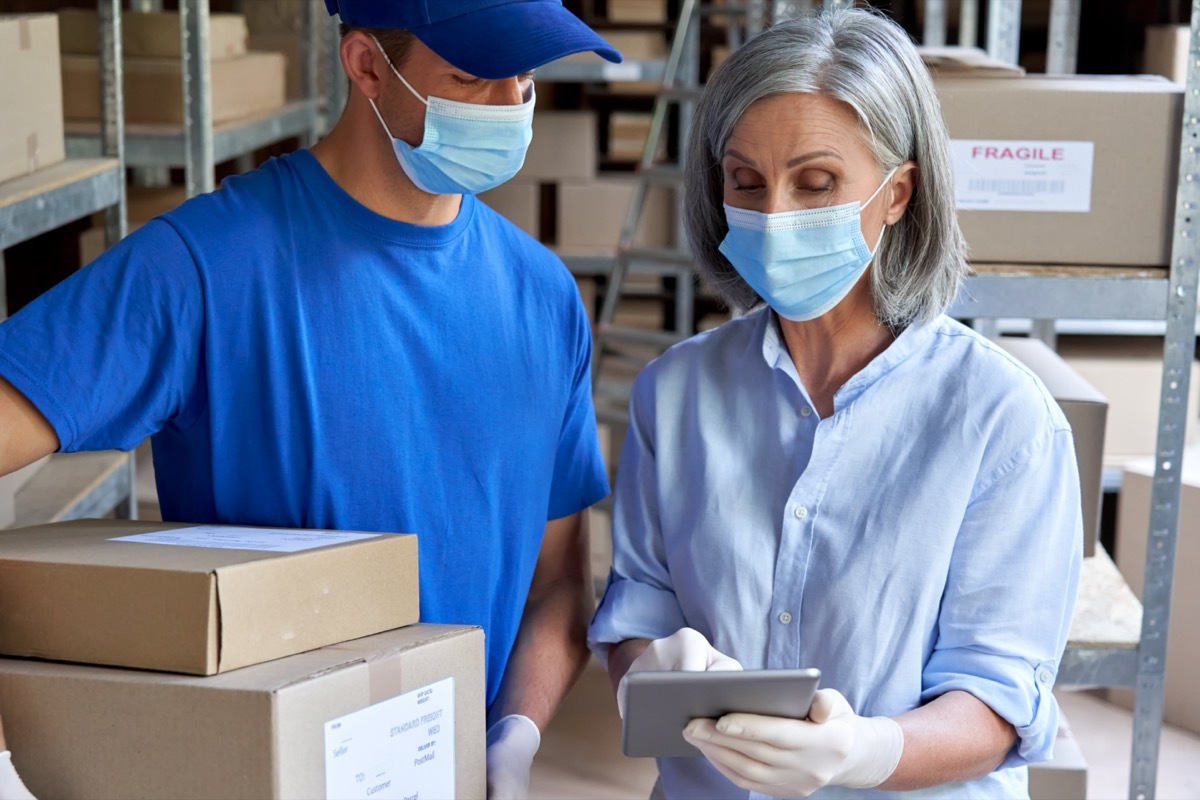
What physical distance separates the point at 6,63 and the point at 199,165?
3.00 feet

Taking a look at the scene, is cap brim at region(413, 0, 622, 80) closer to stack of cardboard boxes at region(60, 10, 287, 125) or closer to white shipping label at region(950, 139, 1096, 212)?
white shipping label at region(950, 139, 1096, 212)

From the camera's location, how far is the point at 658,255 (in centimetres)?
398

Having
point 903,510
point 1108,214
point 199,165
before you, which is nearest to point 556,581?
point 903,510

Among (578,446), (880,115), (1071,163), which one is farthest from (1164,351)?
(578,446)

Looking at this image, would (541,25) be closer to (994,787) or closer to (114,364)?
(114,364)

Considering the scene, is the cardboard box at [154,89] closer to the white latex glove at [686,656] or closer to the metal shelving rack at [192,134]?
the metal shelving rack at [192,134]

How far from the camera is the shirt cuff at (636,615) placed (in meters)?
1.37

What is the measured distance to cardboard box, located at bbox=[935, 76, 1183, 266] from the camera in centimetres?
185

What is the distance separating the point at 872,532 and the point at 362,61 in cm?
70

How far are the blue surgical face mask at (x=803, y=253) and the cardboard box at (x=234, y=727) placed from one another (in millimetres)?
552

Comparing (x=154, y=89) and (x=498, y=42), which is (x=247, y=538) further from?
(x=154, y=89)

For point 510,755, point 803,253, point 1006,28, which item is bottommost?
point 510,755

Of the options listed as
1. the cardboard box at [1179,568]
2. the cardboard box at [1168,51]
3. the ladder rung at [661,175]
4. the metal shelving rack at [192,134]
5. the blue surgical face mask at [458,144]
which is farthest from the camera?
the ladder rung at [661,175]

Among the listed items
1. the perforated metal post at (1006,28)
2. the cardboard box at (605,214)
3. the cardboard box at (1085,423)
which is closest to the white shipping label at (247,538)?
the cardboard box at (1085,423)
